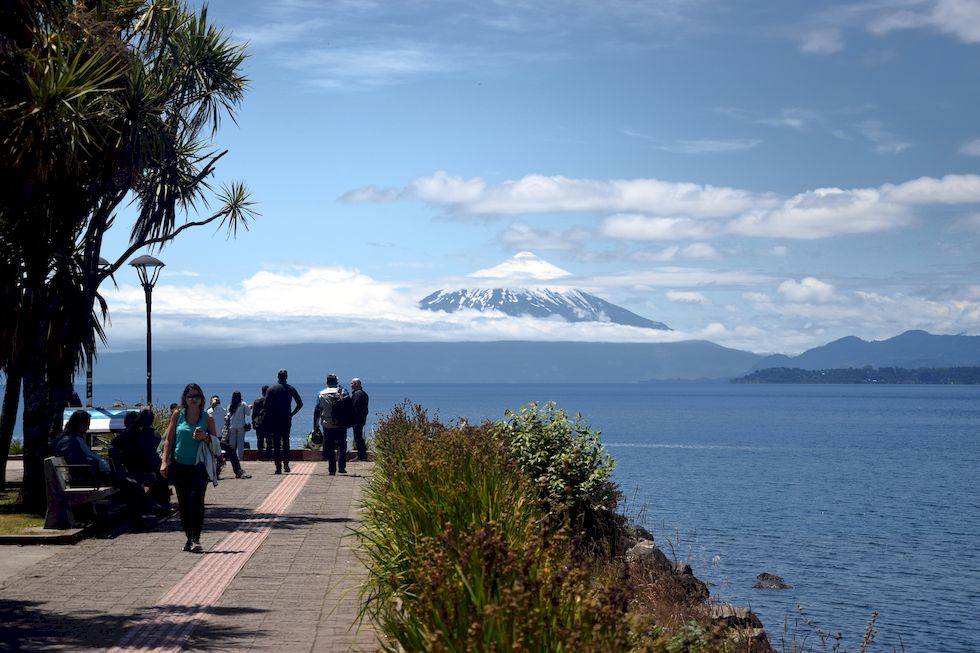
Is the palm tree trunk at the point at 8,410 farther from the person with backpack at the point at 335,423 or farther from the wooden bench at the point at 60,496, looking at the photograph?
the person with backpack at the point at 335,423

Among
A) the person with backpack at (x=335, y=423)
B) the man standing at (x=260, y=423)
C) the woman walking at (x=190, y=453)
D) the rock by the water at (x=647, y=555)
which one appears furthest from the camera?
the man standing at (x=260, y=423)

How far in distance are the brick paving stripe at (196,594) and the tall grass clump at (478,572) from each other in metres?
1.32

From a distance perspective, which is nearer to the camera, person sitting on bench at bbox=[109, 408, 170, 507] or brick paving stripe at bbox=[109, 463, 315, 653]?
brick paving stripe at bbox=[109, 463, 315, 653]

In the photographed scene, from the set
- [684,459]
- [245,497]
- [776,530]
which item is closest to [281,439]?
[245,497]

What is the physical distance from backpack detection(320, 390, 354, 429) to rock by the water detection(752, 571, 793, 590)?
9.67m

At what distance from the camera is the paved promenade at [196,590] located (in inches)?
296

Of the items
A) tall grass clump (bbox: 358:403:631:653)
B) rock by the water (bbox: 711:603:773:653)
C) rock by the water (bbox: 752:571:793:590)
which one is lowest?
rock by the water (bbox: 752:571:793:590)

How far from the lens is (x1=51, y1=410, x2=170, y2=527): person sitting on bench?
13.4m

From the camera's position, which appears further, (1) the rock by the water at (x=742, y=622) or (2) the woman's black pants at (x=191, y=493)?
(1) the rock by the water at (x=742, y=622)

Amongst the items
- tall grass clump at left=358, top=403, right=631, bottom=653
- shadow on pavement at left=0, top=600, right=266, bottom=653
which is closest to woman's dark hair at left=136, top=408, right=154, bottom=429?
tall grass clump at left=358, top=403, right=631, bottom=653

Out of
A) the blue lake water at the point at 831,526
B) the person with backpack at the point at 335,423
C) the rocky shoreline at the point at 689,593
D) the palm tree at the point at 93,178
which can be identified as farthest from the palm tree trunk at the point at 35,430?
the blue lake water at the point at 831,526

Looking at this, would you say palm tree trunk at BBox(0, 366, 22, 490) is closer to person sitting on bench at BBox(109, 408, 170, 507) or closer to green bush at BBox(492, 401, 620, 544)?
person sitting on bench at BBox(109, 408, 170, 507)

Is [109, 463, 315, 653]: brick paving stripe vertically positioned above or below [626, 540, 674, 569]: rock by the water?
above

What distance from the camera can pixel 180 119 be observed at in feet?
57.0
